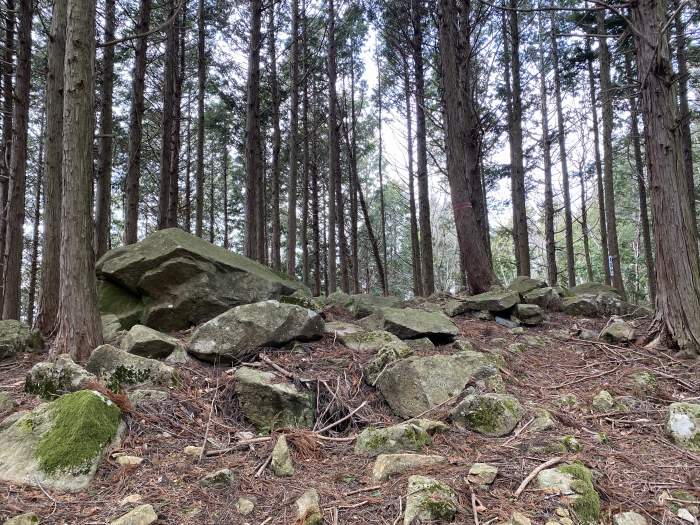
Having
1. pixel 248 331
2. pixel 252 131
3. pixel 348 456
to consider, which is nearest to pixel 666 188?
pixel 348 456

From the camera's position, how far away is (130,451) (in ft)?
8.46

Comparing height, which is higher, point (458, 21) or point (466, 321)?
point (458, 21)

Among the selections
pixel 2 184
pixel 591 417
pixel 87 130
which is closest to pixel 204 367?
pixel 87 130

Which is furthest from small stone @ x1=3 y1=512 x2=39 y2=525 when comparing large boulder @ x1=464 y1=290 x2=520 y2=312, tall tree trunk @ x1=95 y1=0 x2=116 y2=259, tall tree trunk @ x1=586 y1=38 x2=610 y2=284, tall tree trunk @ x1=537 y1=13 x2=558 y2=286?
tall tree trunk @ x1=586 y1=38 x2=610 y2=284

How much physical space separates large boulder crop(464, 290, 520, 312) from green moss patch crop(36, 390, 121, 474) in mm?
4920

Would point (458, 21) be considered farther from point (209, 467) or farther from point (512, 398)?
point (209, 467)

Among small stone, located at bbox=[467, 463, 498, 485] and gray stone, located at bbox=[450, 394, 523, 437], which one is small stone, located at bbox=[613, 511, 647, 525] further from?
gray stone, located at bbox=[450, 394, 523, 437]

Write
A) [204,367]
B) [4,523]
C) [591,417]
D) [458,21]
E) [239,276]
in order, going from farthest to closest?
[458,21]
[239,276]
[204,367]
[591,417]
[4,523]

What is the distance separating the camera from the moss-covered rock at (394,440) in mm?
2668

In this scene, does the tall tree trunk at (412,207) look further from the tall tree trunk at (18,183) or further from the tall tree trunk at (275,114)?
the tall tree trunk at (18,183)

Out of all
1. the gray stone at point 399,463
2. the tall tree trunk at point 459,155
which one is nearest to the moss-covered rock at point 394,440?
the gray stone at point 399,463

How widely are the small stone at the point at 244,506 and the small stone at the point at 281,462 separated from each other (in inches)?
12.5

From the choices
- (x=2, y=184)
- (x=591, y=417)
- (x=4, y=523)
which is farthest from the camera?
(x=2, y=184)

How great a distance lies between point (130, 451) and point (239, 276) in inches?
115
